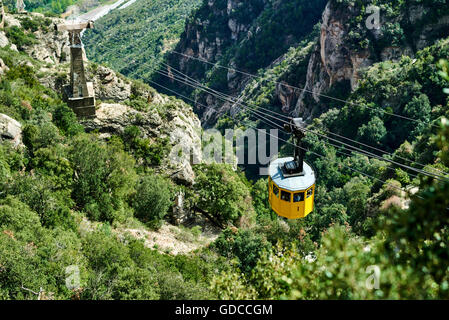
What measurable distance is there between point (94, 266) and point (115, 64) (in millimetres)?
101977

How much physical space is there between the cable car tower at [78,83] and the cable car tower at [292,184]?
16.9 meters

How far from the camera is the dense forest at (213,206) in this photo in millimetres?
8375

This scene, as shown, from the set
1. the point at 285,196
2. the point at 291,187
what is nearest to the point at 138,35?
the point at 285,196

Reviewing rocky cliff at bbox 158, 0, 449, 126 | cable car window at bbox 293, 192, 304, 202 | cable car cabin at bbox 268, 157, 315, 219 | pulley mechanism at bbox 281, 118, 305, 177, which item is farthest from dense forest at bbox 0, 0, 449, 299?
pulley mechanism at bbox 281, 118, 305, 177

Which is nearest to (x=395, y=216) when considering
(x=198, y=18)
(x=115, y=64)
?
(x=115, y=64)

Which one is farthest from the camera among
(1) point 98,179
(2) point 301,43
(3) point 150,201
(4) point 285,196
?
(2) point 301,43

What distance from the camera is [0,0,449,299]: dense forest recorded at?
330 inches

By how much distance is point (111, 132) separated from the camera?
34.0 meters

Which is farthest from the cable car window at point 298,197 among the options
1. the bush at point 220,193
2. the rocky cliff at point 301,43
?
the rocky cliff at point 301,43

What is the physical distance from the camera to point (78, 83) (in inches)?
1266

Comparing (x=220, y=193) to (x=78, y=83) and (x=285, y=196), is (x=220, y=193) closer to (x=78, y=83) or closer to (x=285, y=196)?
(x=78, y=83)

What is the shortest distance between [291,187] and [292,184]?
186 mm

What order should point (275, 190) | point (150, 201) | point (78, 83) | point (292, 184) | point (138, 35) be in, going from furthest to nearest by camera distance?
point (138, 35)
point (78, 83)
point (150, 201)
point (275, 190)
point (292, 184)
